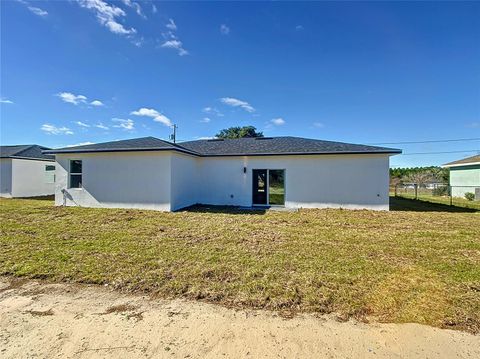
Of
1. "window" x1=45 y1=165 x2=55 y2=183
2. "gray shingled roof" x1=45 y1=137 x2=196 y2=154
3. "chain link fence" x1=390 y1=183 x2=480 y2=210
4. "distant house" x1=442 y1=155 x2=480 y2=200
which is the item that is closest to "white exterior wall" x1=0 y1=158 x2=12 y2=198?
"window" x1=45 y1=165 x2=55 y2=183

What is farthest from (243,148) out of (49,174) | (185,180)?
(49,174)

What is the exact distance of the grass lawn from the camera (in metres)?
3.34

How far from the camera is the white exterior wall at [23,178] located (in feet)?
55.4

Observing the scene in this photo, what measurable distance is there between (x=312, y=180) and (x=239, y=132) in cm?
3375

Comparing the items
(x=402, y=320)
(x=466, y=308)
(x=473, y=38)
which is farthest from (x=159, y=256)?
(x=473, y=38)

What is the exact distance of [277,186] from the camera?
43.0 ft

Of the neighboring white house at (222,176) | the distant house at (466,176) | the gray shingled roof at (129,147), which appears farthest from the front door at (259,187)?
the distant house at (466,176)

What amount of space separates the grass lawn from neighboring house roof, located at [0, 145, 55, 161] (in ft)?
35.8

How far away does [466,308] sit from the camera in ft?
10.3

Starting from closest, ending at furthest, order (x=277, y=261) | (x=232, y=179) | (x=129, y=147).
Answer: (x=277, y=261) < (x=129, y=147) < (x=232, y=179)

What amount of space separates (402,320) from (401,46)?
13.4m

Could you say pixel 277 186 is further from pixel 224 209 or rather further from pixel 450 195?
pixel 450 195

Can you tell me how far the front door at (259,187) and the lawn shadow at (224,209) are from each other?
3.05ft

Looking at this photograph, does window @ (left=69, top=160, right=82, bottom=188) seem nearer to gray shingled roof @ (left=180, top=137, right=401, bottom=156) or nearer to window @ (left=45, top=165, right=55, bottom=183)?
gray shingled roof @ (left=180, top=137, right=401, bottom=156)
